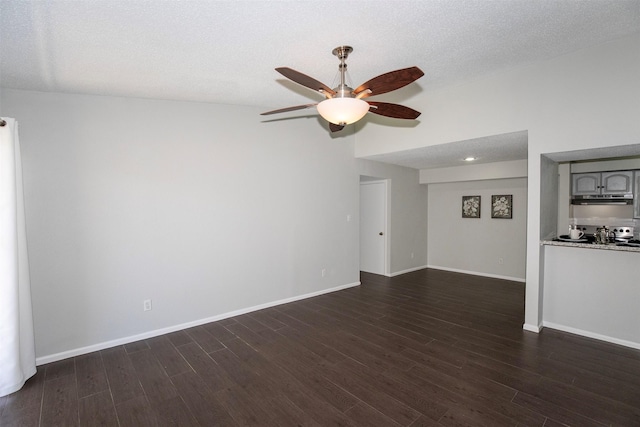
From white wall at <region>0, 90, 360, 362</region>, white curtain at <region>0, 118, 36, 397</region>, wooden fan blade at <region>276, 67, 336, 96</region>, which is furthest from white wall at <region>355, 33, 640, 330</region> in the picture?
white curtain at <region>0, 118, 36, 397</region>

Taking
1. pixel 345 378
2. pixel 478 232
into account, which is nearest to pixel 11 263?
pixel 345 378

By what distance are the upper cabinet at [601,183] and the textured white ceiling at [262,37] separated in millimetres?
2933

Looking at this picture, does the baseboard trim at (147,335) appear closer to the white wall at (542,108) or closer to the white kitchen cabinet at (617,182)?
the white wall at (542,108)

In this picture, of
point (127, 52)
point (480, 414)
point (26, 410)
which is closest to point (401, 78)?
point (127, 52)

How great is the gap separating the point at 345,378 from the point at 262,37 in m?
2.84

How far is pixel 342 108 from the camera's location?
2174 mm

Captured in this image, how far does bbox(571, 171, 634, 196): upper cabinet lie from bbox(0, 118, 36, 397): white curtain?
23.8 feet

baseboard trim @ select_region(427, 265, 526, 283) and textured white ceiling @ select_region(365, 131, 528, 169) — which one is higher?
textured white ceiling @ select_region(365, 131, 528, 169)

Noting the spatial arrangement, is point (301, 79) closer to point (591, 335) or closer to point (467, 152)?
point (467, 152)

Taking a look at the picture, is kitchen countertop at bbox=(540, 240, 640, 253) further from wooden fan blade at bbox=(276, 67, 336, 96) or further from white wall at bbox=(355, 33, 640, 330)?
wooden fan blade at bbox=(276, 67, 336, 96)

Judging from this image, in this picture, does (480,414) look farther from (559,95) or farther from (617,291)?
(559,95)

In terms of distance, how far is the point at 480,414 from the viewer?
2.09 m

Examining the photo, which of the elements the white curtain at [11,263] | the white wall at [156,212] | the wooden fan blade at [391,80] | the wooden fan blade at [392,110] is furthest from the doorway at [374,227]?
the white curtain at [11,263]

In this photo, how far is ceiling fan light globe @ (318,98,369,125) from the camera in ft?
7.09
